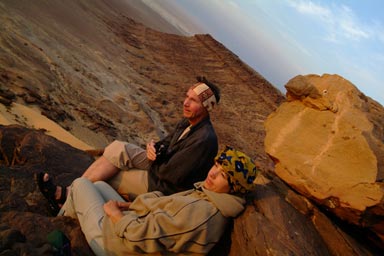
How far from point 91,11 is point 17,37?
12.0m

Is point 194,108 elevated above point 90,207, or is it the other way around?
point 194,108

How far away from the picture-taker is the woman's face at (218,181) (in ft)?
8.80

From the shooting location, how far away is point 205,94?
3678mm

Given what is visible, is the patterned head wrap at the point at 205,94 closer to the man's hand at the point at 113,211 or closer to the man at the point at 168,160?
the man at the point at 168,160

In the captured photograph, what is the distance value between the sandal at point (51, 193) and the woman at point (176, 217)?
46 centimetres

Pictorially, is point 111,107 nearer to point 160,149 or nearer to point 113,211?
point 160,149

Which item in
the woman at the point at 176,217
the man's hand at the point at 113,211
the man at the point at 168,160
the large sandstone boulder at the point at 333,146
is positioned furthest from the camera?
the man at the point at 168,160

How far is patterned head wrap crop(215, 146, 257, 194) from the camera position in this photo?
2.65 metres

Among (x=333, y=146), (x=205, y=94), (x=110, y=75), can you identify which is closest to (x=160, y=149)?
(x=205, y=94)

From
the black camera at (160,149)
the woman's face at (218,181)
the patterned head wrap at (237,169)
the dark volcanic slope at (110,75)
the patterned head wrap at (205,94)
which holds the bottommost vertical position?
the dark volcanic slope at (110,75)

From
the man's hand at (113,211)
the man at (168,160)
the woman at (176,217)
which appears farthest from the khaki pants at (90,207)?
the man at (168,160)

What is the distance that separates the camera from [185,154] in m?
3.43

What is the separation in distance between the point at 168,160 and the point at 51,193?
1141 millimetres

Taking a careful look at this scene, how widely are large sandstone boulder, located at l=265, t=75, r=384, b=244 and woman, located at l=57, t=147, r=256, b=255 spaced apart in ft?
2.81
